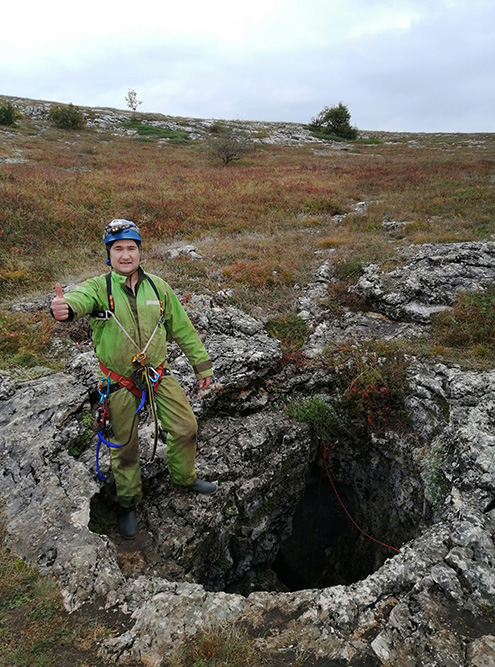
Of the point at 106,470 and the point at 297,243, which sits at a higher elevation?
the point at 297,243

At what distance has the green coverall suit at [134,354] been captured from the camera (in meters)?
3.80

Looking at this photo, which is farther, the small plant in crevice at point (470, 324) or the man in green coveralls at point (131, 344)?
the small plant in crevice at point (470, 324)

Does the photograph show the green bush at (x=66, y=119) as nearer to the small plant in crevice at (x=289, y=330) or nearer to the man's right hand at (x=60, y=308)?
the small plant in crevice at (x=289, y=330)

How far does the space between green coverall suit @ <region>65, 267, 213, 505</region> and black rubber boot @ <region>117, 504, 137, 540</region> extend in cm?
14

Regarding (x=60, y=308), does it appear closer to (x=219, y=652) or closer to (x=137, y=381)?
(x=137, y=381)

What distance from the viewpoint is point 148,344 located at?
3920 millimetres

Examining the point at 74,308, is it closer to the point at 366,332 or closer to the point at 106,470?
the point at 106,470

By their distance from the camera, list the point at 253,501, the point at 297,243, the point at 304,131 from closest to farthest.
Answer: the point at 253,501 → the point at 297,243 → the point at 304,131

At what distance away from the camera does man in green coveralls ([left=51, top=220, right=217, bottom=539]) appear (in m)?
3.77

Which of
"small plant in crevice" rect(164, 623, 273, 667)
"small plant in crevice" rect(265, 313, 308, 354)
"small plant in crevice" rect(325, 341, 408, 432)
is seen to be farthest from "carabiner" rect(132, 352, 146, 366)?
"small plant in crevice" rect(325, 341, 408, 432)

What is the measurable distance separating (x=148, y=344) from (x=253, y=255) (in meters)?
6.96

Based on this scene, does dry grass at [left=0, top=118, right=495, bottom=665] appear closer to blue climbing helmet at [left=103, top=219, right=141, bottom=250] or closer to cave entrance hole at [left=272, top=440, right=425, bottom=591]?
cave entrance hole at [left=272, top=440, right=425, bottom=591]

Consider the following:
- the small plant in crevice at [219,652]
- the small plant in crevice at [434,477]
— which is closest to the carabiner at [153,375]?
the small plant in crevice at [219,652]

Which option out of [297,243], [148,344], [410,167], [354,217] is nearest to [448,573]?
[148,344]
